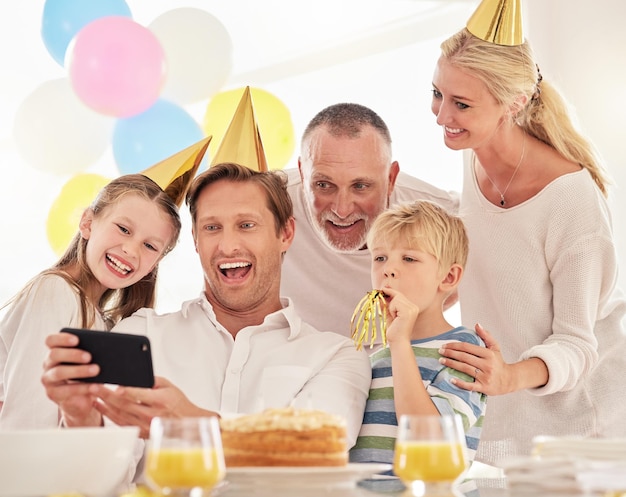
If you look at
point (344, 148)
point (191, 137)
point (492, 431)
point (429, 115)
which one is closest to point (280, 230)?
point (344, 148)

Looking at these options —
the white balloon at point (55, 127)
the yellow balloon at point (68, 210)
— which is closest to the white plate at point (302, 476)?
the yellow balloon at point (68, 210)

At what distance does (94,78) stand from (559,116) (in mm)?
1705

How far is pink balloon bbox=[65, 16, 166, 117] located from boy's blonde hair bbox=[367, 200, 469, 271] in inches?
56.6

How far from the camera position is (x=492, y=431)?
2568 mm

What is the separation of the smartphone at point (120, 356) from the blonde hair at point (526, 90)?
1.35 m

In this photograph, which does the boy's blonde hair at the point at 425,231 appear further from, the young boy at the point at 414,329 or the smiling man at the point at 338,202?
the smiling man at the point at 338,202

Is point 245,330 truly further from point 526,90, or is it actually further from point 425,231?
point 526,90

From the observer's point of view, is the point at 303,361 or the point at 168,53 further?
the point at 168,53

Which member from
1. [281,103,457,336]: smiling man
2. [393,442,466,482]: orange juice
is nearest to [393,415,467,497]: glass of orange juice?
[393,442,466,482]: orange juice

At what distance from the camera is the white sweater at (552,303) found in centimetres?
236

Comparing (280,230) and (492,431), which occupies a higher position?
(280,230)

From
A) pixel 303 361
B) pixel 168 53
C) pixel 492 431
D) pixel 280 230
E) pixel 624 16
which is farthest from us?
pixel 624 16

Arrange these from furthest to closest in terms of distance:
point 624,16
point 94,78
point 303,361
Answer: point 624,16 → point 94,78 → point 303,361

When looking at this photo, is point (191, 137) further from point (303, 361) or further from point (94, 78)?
point (303, 361)
